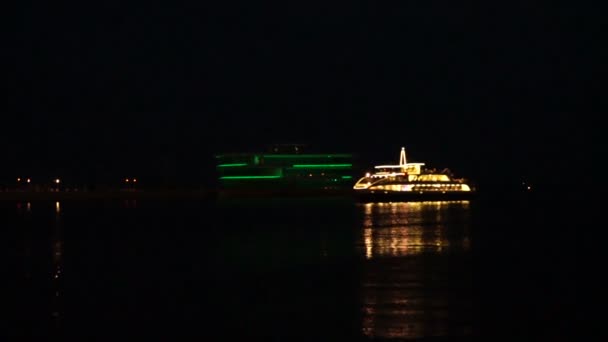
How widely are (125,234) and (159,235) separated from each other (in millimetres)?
1347

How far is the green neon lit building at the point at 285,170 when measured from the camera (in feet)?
271

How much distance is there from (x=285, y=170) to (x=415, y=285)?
70.3 m

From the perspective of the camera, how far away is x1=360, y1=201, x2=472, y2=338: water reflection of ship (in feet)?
34.0

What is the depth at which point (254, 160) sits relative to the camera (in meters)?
83.3

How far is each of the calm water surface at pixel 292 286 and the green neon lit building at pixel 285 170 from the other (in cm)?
5670

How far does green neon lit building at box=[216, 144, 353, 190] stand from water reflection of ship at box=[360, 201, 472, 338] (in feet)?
188

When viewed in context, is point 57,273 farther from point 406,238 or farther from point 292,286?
point 406,238

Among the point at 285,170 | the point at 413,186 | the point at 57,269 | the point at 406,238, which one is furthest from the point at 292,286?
the point at 285,170

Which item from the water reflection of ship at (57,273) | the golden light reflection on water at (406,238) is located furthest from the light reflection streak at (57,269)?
the golden light reflection on water at (406,238)

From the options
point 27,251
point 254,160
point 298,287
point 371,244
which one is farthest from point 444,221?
point 254,160

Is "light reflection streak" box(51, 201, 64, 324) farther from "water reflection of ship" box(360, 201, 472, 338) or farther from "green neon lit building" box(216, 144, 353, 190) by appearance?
"green neon lit building" box(216, 144, 353, 190)

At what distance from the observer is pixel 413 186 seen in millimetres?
62812

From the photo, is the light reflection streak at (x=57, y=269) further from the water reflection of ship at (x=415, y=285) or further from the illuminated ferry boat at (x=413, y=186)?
the illuminated ferry boat at (x=413, y=186)

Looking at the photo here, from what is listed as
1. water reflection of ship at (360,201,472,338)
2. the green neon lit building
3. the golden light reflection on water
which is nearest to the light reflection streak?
water reflection of ship at (360,201,472,338)
